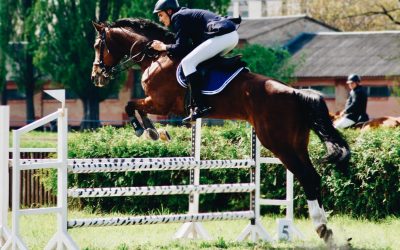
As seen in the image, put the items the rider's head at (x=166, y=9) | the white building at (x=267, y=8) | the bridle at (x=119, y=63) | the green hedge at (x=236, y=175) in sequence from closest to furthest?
the rider's head at (x=166, y=9)
the bridle at (x=119, y=63)
the green hedge at (x=236, y=175)
the white building at (x=267, y=8)

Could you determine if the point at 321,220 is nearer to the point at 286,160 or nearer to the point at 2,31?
the point at 286,160

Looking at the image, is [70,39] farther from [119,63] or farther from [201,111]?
[201,111]

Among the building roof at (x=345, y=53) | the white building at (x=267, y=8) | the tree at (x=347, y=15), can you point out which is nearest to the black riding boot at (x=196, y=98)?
the building roof at (x=345, y=53)

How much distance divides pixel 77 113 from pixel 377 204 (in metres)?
35.3

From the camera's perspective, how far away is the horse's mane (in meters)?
9.42

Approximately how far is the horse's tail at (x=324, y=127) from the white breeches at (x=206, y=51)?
0.93 meters

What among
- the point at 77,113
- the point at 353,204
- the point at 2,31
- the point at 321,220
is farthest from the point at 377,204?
the point at 77,113

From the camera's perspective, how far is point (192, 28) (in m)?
8.88

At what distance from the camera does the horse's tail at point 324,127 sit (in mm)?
8305

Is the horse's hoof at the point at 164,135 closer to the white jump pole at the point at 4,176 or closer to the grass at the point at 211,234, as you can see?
the grass at the point at 211,234

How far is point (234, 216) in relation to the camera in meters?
8.70

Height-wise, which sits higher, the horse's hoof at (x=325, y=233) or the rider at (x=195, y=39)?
the rider at (x=195, y=39)

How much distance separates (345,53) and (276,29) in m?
5.22

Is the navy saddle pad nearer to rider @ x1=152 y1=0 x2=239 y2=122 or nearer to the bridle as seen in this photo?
rider @ x1=152 y1=0 x2=239 y2=122
